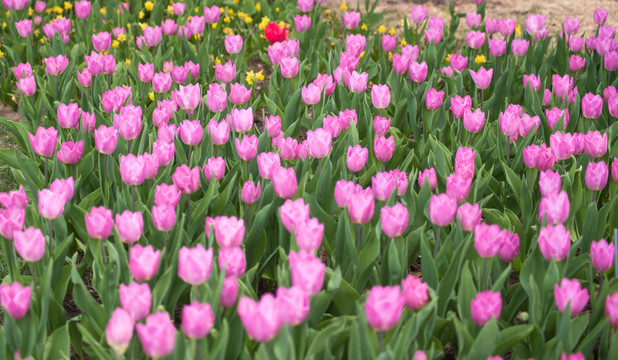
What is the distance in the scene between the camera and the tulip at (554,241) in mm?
1963

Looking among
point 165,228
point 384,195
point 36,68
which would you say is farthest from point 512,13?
point 165,228

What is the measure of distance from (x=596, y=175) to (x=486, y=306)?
89 centimetres

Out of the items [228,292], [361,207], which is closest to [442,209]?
[361,207]

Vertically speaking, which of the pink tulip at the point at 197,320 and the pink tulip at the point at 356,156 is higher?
the pink tulip at the point at 197,320

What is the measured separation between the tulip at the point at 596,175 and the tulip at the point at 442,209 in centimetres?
63

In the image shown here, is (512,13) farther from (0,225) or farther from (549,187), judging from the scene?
(0,225)

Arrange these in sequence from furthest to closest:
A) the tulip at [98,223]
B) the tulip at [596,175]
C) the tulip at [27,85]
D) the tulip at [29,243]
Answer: the tulip at [27,85], the tulip at [596,175], the tulip at [98,223], the tulip at [29,243]

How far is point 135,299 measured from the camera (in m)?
1.70

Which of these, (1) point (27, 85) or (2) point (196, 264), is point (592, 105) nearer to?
(2) point (196, 264)

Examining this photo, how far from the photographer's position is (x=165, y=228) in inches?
84.4

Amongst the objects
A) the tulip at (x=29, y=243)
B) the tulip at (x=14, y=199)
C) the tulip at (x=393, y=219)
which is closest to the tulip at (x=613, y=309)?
the tulip at (x=393, y=219)

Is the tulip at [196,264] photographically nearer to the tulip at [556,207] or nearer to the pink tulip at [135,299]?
the pink tulip at [135,299]

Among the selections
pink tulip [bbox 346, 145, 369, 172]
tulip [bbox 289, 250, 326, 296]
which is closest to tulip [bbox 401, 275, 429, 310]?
tulip [bbox 289, 250, 326, 296]

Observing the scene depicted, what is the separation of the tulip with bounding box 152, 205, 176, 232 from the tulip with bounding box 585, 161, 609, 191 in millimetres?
1368
